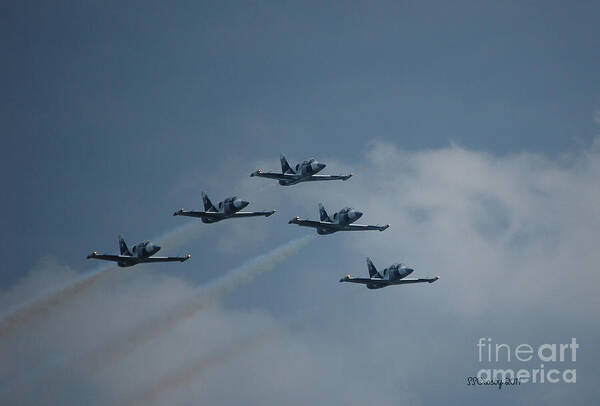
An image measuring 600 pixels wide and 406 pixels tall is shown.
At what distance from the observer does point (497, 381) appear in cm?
19175

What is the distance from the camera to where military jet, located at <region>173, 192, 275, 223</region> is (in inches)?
7224

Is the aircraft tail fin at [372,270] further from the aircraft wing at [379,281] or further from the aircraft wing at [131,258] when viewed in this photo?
the aircraft wing at [131,258]

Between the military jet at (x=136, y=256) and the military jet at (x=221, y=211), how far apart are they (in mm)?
8160

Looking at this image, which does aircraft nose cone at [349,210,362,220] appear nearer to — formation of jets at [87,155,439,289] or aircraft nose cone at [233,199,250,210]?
formation of jets at [87,155,439,289]

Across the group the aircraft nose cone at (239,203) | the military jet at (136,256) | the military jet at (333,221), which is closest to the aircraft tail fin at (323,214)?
the military jet at (333,221)

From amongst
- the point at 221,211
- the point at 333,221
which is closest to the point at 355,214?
the point at 333,221

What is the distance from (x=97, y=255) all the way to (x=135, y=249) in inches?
253

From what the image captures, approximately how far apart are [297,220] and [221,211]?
43.5 ft

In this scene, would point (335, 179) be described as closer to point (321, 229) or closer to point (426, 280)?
point (321, 229)

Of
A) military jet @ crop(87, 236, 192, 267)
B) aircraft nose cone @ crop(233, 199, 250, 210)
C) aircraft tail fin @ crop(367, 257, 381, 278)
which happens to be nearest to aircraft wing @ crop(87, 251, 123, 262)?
military jet @ crop(87, 236, 192, 267)

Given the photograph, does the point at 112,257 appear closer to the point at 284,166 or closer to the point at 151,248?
the point at 151,248

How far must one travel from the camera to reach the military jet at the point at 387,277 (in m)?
183

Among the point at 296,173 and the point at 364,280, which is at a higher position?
the point at 296,173

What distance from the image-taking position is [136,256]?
17638 cm
